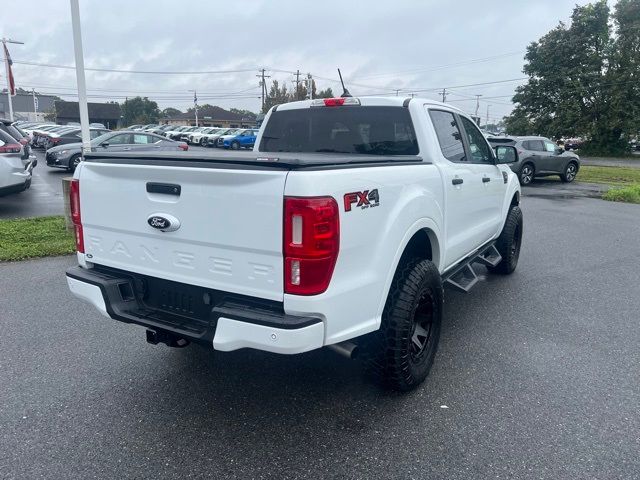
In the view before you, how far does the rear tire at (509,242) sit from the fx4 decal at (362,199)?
3.71 metres

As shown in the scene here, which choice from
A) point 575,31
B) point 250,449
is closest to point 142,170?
point 250,449

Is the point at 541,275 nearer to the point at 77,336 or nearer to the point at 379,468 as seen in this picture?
A: the point at 379,468

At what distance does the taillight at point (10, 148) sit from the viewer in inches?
392

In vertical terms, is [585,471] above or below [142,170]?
below

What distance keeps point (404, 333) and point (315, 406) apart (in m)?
0.76

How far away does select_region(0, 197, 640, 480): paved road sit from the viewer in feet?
8.93

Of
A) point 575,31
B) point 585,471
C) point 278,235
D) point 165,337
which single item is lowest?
point 585,471

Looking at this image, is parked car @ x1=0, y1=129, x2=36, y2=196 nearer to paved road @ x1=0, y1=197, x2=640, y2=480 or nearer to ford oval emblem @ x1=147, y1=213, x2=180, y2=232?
paved road @ x1=0, y1=197, x2=640, y2=480

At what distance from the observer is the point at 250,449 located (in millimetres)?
2838

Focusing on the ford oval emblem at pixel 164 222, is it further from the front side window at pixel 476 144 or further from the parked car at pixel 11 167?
the parked car at pixel 11 167

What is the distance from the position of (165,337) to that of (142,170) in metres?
1.06

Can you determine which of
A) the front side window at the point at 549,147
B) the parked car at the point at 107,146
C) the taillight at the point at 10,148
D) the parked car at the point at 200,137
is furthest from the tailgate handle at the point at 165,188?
the parked car at the point at 200,137

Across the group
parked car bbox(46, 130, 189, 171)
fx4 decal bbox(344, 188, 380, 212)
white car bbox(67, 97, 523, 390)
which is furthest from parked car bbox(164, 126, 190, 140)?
fx4 decal bbox(344, 188, 380, 212)

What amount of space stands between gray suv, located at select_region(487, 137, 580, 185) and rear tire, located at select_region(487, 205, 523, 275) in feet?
39.7
